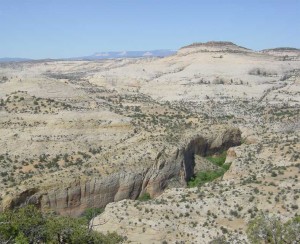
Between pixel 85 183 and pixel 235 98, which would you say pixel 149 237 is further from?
pixel 235 98

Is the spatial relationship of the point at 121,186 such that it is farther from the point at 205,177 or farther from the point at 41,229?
the point at 41,229

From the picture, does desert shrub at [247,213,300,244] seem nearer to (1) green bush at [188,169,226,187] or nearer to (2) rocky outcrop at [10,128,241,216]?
(2) rocky outcrop at [10,128,241,216]

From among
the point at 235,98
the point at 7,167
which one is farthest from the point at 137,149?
the point at 235,98

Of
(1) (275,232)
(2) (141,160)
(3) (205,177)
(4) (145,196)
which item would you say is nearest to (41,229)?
(1) (275,232)

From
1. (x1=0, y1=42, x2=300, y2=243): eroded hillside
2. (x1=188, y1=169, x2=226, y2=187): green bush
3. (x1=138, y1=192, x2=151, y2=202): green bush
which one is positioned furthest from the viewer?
(x1=188, y1=169, x2=226, y2=187): green bush

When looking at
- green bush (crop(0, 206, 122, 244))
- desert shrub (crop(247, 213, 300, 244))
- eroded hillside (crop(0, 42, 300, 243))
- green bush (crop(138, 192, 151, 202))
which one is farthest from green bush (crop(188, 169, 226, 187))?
desert shrub (crop(247, 213, 300, 244))

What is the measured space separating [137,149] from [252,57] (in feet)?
284

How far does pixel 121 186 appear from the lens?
37.4 metres

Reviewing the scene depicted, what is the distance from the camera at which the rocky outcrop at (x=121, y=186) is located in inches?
1313

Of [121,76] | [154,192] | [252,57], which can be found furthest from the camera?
[252,57]

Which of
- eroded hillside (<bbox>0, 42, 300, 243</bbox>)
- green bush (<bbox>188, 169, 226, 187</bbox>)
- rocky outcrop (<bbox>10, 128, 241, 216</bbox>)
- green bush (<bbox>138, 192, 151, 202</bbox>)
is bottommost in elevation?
green bush (<bbox>138, 192, 151, 202</bbox>)

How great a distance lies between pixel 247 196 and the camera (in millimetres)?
31234

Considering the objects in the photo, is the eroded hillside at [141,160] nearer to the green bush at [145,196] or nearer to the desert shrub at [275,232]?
the green bush at [145,196]

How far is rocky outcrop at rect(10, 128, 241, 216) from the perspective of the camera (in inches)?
1313
